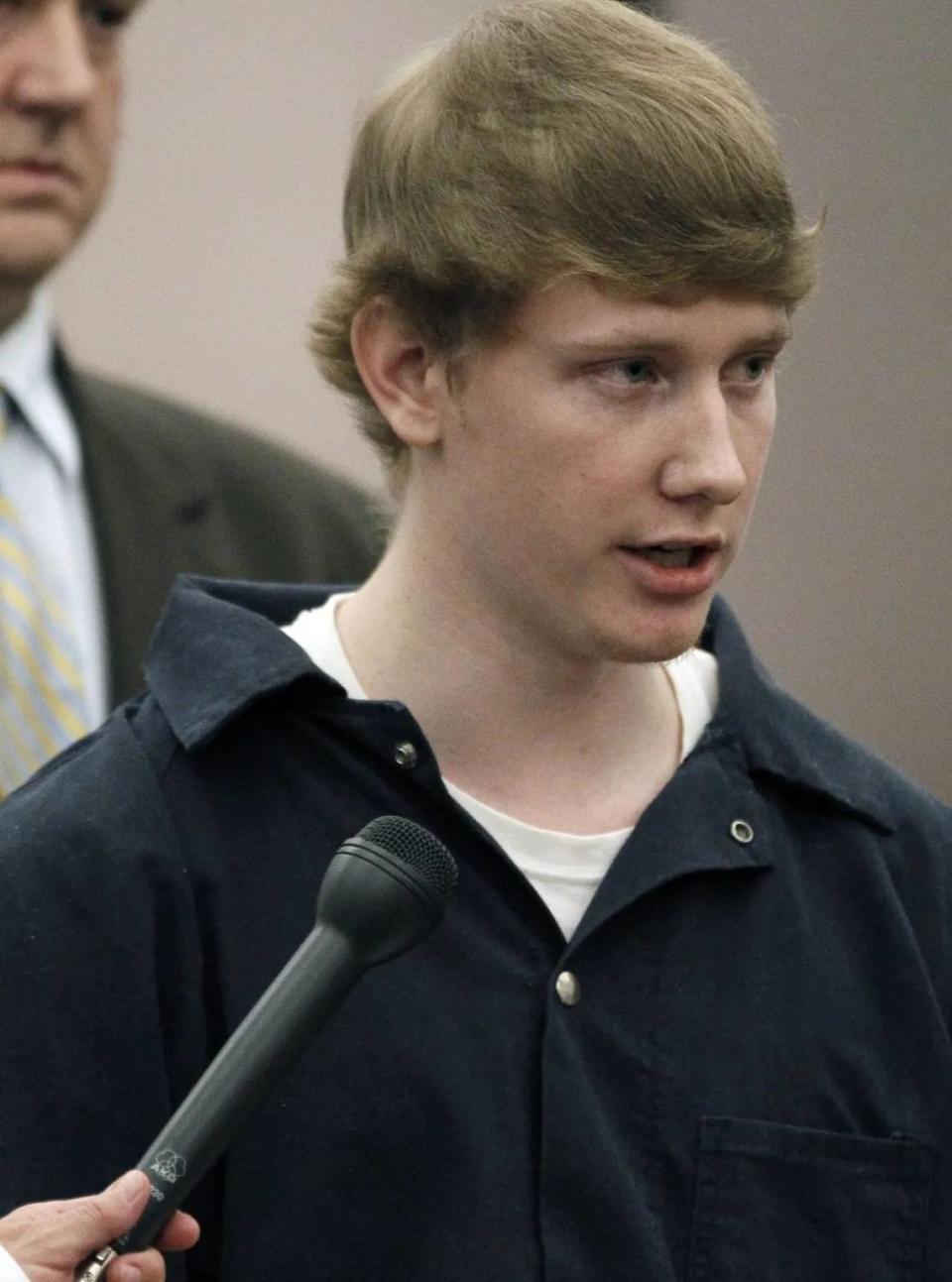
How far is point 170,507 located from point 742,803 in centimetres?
169

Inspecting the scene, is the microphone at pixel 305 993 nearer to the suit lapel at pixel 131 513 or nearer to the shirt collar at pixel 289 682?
the shirt collar at pixel 289 682

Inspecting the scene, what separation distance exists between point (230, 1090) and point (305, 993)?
91mm

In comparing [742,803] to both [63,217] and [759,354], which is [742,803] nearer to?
[759,354]

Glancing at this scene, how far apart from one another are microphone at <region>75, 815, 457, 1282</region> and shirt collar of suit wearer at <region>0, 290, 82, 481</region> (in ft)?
6.54

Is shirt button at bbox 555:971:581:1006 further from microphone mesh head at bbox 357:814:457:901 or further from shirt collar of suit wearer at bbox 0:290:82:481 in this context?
shirt collar of suit wearer at bbox 0:290:82:481

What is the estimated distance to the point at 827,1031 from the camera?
106 inches

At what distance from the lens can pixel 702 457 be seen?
8.38 ft

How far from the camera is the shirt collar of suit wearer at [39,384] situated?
4.09 metres

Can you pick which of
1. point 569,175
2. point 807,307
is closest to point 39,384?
point 569,175

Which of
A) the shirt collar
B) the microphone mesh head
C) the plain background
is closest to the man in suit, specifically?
the shirt collar

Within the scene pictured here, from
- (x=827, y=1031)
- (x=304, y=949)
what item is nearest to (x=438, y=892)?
(x=304, y=949)

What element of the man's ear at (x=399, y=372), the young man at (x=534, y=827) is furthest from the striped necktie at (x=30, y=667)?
the man's ear at (x=399, y=372)

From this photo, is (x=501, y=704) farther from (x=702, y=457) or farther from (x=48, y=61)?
(x=48, y=61)

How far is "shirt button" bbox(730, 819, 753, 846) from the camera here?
108 inches
